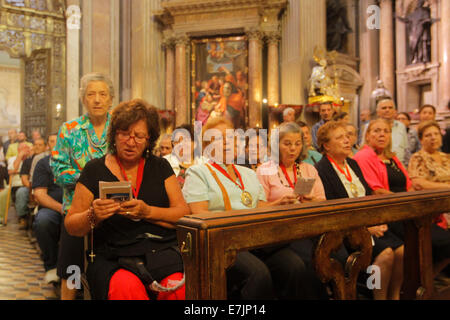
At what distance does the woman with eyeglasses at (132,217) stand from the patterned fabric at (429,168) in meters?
2.97

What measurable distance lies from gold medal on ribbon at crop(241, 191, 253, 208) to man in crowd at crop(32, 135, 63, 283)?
1698mm

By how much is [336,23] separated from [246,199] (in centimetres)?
1256

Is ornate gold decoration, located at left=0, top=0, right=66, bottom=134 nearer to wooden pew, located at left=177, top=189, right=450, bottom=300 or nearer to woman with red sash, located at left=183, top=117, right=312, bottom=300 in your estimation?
woman with red sash, located at left=183, top=117, right=312, bottom=300

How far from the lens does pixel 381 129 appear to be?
3.66 metres

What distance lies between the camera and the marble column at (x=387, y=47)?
12727 mm

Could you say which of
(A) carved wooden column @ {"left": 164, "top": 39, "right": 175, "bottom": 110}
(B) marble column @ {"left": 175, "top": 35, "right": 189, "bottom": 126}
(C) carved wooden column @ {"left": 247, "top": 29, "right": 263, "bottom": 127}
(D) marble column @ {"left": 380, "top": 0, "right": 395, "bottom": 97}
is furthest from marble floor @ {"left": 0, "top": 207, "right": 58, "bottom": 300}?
(D) marble column @ {"left": 380, "top": 0, "right": 395, "bottom": 97}

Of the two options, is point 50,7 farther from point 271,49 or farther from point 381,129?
point 381,129

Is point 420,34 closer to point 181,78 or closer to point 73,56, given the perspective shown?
point 181,78

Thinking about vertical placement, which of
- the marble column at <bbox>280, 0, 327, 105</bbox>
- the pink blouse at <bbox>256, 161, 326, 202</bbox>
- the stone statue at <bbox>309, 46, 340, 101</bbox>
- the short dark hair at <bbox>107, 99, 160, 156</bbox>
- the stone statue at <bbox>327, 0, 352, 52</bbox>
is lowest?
the pink blouse at <bbox>256, 161, 326, 202</bbox>

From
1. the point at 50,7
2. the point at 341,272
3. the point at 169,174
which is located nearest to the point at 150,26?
the point at 50,7

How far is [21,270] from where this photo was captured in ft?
13.5

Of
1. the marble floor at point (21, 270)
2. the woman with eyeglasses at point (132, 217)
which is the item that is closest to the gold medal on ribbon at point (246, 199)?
the woman with eyeglasses at point (132, 217)

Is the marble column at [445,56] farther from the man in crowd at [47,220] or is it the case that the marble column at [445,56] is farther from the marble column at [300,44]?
the man in crowd at [47,220]

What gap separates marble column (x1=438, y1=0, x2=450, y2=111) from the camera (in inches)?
425
